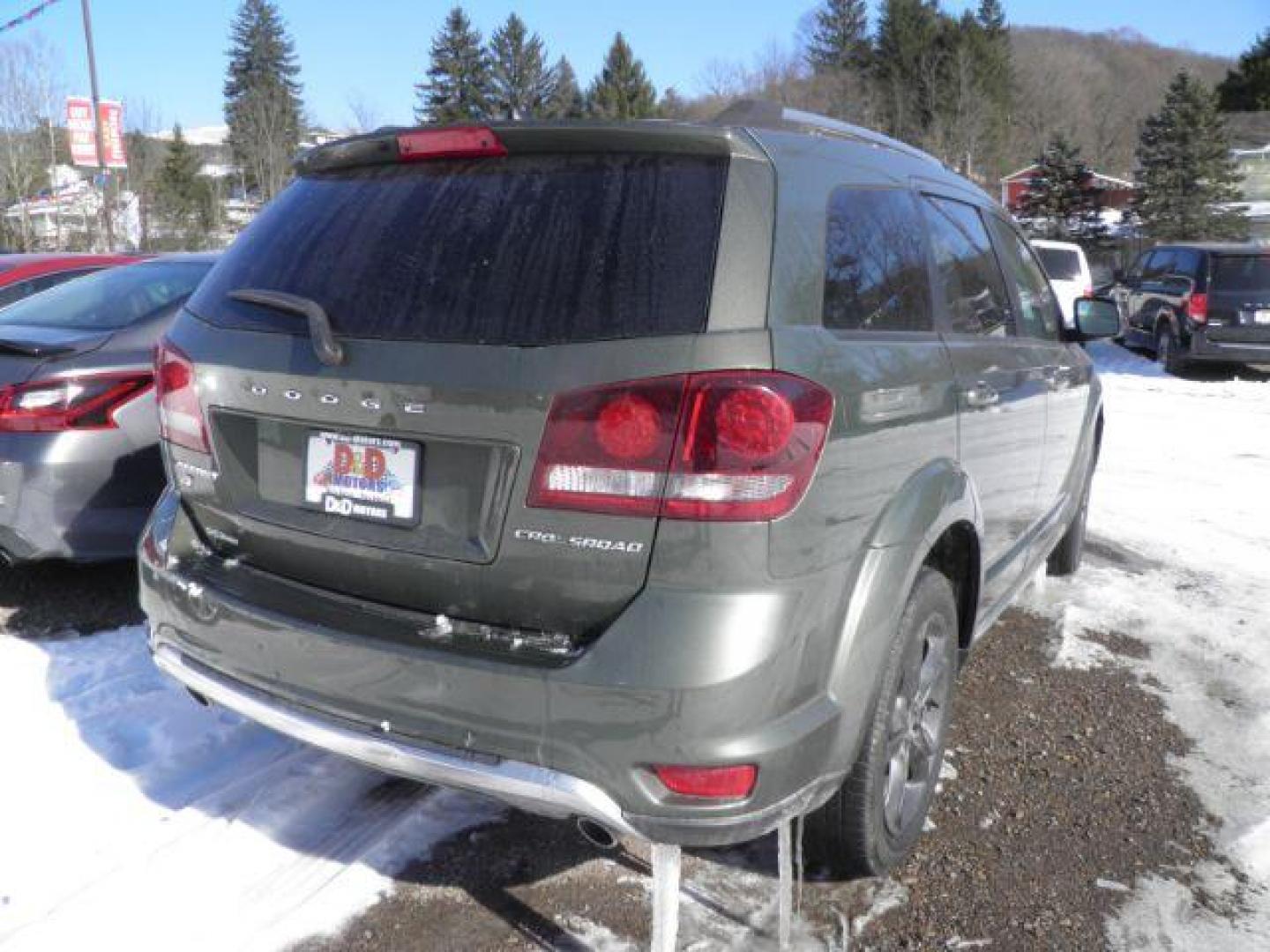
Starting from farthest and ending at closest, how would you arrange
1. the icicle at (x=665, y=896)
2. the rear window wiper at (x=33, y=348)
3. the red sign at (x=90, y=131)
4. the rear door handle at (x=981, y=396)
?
1. the red sign at (x=90, y=131)
2. the rear window wiper at (x=33, y=348)
3. the rear door handle at (x=981, y=396)
4. the icicle at (x=665, y=896)

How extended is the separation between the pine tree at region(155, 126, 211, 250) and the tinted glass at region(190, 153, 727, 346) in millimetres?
35538

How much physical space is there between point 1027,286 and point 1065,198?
3609 centimetres

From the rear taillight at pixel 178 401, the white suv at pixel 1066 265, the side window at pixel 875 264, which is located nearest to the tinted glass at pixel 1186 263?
the white suv at pixel 1066 265

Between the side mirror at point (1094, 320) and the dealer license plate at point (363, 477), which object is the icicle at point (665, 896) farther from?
the side mirror at point (1094, 320)

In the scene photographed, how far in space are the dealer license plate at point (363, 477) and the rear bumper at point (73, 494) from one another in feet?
7.36

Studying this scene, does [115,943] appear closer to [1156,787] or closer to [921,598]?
[921,598]

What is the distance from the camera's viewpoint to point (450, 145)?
2486 mm

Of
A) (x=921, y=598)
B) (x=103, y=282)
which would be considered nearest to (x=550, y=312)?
(x=921, y=598)

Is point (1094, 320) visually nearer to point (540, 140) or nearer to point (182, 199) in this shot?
point (540, 140)

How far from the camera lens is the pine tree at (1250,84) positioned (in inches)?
2331

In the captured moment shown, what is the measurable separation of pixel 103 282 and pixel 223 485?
318 centimetres

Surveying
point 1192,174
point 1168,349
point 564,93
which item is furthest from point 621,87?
point 1168,349

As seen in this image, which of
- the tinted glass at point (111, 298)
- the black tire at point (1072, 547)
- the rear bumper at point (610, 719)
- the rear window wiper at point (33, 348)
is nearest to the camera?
the rear bumper at point (610, 719)

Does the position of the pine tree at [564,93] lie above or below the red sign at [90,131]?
above
